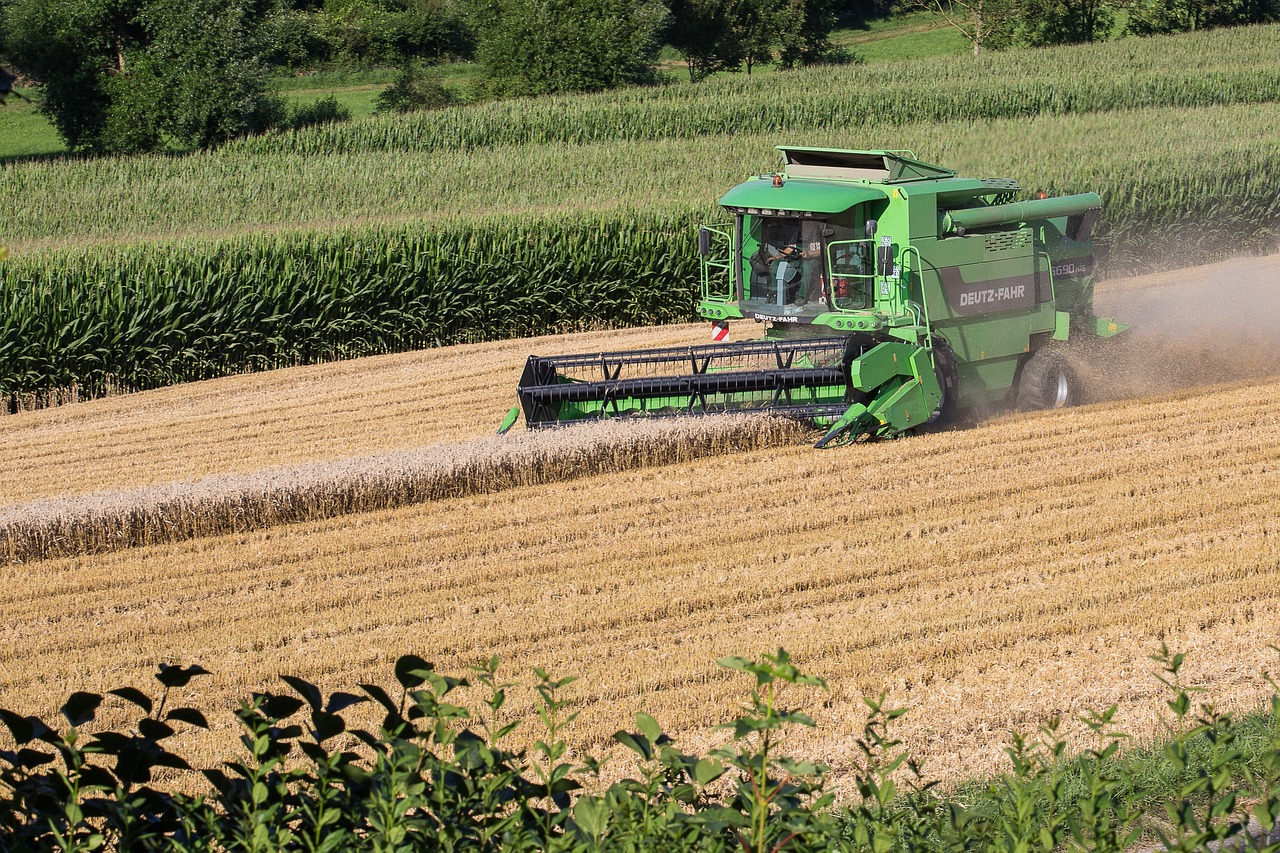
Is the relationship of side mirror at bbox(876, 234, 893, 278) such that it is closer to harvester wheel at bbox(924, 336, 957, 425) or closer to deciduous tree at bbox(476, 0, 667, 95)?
harvester wheel at bbox(924, 336, 957, 425)

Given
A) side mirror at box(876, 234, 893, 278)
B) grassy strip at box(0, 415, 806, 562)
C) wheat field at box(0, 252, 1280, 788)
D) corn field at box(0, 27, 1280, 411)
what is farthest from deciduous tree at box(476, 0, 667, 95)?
grassy strip at box(0, 415, 806, 562)

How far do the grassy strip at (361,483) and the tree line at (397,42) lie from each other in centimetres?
2026

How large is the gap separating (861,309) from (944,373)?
860 millimetres

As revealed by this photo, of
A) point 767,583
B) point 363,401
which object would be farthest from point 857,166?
point 363,401

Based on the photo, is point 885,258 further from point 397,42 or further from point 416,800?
point 397,42

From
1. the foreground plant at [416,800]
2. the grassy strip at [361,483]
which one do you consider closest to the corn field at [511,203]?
the grassy strip at [361,483]

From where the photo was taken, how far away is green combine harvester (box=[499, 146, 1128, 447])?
11.0m

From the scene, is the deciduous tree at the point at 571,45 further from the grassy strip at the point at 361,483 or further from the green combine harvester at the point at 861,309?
the grassy strip at the point at 361,483

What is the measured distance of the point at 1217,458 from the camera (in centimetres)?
1053

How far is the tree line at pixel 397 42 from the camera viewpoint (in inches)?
1371

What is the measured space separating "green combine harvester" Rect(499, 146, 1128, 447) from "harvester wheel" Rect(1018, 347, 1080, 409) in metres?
0.02

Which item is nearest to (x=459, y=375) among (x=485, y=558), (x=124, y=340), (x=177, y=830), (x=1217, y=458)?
(x=124, y=340)

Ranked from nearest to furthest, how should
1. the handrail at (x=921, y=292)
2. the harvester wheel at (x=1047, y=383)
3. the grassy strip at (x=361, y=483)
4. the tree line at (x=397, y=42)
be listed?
1. the grassy strip at (x=361, y=483)
2. the handrail at (x=921, y=292)
3. the harvester wheel at (x=1047, y=383)
4. the tree line at (x=397, y=42)

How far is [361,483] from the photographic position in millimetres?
10000
